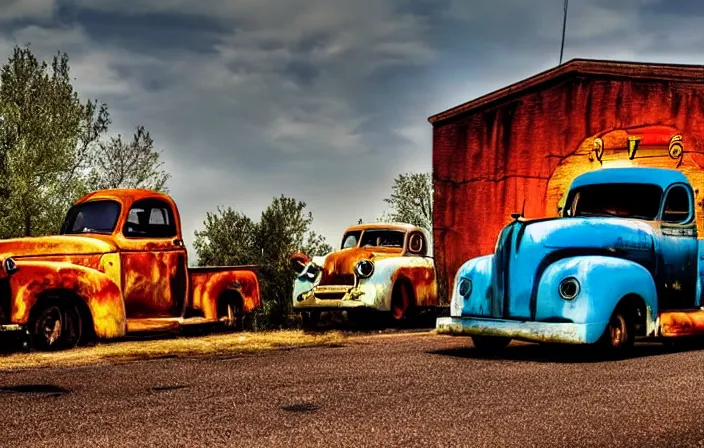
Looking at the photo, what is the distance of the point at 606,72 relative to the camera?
1148cm

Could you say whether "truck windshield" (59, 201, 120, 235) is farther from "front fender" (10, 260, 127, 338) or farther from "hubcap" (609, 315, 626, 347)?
"hubcap" (609, 315, 626, 347)

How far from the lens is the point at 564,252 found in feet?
26.1

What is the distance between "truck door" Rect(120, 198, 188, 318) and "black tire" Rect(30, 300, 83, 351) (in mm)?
831

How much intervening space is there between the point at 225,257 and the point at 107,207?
17.2m

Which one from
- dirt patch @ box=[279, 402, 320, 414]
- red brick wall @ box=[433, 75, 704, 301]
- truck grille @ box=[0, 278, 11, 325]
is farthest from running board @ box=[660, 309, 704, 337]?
truck grille @ box=[0, 278, 11, 325]

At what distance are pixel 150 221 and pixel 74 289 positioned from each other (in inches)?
69.1

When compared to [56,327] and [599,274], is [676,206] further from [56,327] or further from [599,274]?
[56,327]

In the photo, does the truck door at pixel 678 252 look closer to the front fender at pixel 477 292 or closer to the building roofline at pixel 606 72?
the front fender at pixel 477 292

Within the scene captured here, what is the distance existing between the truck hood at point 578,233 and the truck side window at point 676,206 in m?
0.78

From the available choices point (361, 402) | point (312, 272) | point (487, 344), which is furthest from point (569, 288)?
point (312, 272)

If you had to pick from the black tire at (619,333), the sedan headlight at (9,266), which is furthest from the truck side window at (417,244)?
the sedan headlight at (9,266)

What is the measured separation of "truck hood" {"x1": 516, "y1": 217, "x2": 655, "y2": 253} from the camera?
26.1ft

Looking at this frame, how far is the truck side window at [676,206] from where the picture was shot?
8750mm

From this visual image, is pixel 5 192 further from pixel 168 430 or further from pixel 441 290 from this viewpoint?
pixel 168 430
